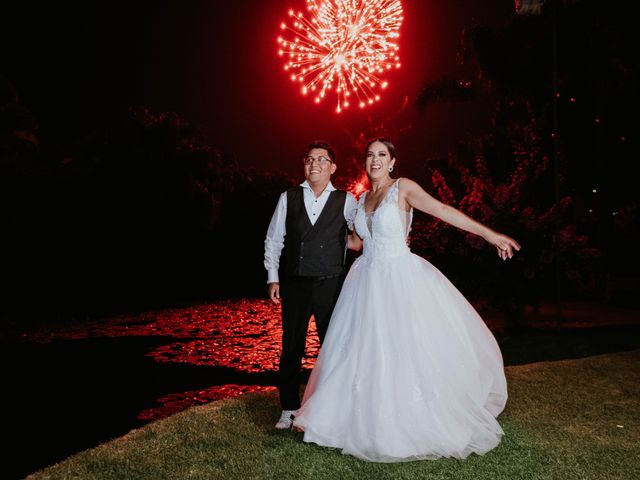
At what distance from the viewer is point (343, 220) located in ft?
16.9

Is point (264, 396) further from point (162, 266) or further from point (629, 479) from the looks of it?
point (162, 266)

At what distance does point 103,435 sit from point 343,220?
10.8ft

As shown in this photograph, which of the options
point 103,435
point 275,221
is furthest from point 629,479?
point 103,435

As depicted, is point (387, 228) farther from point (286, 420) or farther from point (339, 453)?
point (286, 420)

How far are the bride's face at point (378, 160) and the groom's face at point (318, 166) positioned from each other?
438 millimetres

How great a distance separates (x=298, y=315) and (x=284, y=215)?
2.87 ft

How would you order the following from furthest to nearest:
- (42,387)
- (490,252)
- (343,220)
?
(490,252) < (42,387) < (343,220)

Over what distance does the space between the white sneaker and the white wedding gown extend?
586mm

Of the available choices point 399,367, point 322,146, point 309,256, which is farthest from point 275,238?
point 399,367

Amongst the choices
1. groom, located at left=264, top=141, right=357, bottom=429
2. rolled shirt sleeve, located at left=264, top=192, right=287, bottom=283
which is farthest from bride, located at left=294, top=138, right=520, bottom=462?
rolled shirt sleeve, located at left=264, top=192, right=287, bottom=283

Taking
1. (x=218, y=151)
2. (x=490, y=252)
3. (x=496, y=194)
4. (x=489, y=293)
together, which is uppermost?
(x=218, y=151)

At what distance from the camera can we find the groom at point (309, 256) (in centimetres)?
504

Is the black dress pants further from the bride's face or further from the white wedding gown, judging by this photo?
the bride's face

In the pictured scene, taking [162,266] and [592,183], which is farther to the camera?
[162,266]
